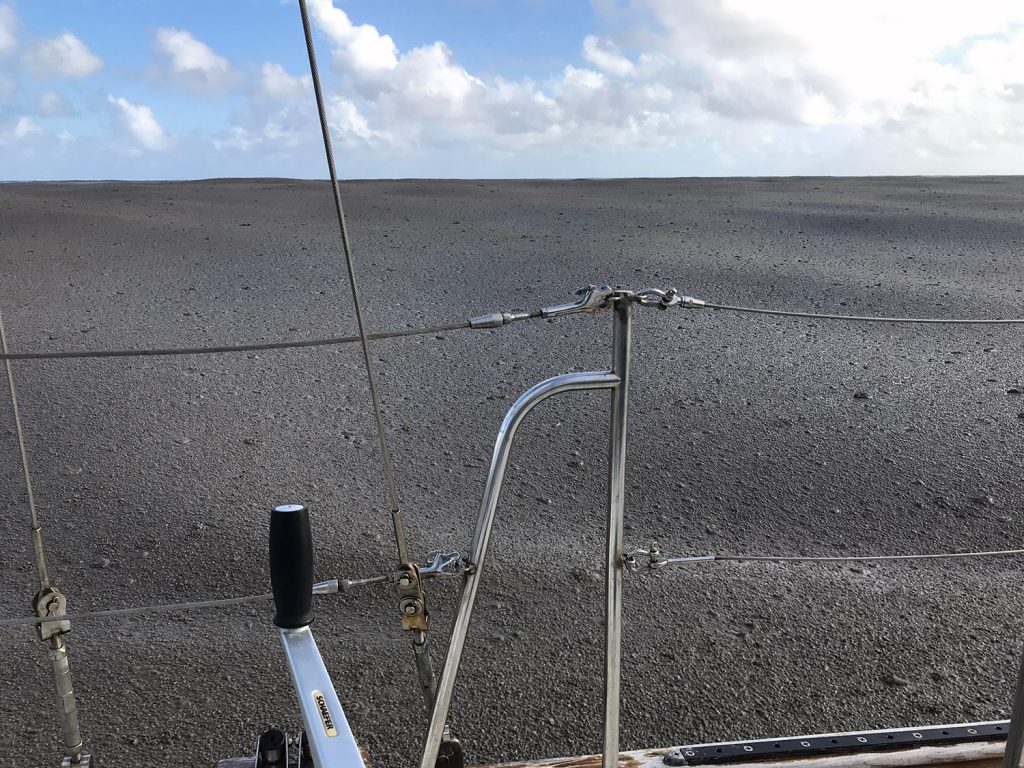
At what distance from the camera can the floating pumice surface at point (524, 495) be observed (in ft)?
7.06

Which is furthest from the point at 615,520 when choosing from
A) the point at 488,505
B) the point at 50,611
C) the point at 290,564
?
the point at 50,611

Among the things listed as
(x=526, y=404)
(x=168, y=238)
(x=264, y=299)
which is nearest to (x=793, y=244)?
(x=264, y=299)

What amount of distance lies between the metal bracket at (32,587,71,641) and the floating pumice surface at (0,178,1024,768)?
26.2 inches

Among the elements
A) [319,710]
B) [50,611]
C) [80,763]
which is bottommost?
[80,763]

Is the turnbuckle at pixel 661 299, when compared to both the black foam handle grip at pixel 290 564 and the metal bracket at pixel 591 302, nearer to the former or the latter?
the metal bracket at pixel 591 302

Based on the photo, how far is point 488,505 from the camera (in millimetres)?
1264

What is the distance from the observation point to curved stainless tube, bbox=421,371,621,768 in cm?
126

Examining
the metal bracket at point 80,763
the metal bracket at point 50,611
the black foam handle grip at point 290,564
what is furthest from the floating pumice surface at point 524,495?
the black foam handle grip at point 290,564

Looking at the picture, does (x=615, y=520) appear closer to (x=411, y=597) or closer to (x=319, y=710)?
(x=411, y=597)

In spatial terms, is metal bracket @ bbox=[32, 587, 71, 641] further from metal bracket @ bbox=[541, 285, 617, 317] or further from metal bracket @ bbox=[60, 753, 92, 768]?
metal bracket @ bbox=[541, 285, 617, 317]

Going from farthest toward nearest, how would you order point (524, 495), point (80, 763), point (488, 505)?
point (524, 495), point (80, 763), point (488, 505)

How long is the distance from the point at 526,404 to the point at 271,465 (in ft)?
7.55

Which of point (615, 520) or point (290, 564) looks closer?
point (290, 564)

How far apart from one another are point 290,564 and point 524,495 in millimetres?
2137
